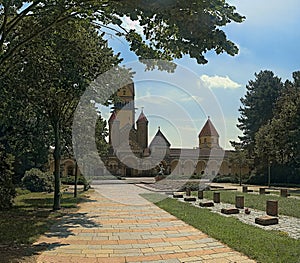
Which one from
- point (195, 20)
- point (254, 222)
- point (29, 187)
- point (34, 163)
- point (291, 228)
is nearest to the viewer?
point (195, 20)

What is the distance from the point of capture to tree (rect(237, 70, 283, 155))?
5625 centimetres

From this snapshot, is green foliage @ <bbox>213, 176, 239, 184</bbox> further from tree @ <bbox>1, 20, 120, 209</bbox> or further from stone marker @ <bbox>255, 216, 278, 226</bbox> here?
stone marker @ <bbox>255, 216, 278, 226</bbox>

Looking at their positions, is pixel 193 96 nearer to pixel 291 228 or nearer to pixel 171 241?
pixel 291 228

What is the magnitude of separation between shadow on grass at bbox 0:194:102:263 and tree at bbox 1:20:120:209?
59.4 inches

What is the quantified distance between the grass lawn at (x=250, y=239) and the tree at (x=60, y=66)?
5828mm

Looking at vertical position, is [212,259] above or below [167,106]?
below

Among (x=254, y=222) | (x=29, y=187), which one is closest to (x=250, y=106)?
(x=29, y=187)

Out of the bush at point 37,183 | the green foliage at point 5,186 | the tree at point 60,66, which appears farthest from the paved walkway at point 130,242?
the bush at point 37,183

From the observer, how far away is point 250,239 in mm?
8328

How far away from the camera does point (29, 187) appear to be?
88.5 ft

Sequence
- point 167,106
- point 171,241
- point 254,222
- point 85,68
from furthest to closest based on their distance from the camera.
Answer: point 167,106
point 85,68
point 254,222
point 171,241

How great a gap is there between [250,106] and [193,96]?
41281 millimetres

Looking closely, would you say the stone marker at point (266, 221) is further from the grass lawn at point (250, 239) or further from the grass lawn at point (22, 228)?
the grass lawn at point (22, 228)

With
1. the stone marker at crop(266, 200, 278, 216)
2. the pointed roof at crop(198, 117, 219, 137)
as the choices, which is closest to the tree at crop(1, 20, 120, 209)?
the stone marker at crop(266, 200, 278, 216)
